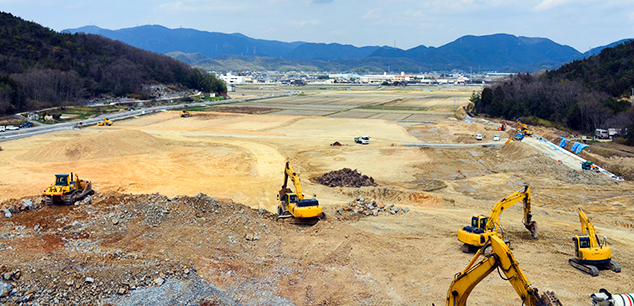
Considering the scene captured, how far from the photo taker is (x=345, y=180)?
3316 cm

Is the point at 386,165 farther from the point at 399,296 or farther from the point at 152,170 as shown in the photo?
the point at 399,296

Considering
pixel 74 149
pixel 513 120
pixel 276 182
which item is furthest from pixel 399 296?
pixel 513 120

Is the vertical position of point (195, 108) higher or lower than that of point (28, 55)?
lower

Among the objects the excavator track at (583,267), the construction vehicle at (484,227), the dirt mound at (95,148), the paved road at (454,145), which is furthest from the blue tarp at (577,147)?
the dirt mound at (95,148)

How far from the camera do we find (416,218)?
24125 millimetres

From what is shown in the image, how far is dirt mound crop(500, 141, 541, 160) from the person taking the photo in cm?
4204

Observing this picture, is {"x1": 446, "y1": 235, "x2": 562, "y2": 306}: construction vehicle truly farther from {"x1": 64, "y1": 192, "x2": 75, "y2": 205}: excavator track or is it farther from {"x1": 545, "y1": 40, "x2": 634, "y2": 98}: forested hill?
{"x1": 545, "y1": 40, "x2": 634, "y2": 98}: forested hill

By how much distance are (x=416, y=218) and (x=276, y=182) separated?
13.5 m

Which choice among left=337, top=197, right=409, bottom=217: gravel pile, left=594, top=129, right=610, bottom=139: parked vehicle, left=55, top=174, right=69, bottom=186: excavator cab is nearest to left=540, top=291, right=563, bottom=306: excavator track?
left=337, top=197, right=409, bottom=217: gravel pile

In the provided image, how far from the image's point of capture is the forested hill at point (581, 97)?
5559cm

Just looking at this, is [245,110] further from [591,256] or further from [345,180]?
[591,256]

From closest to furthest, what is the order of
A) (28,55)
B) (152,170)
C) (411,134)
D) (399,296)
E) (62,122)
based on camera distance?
(399,296)
(152,170)
(411,134)
(62,122)
(28,55)

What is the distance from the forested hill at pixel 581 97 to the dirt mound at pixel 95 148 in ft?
179

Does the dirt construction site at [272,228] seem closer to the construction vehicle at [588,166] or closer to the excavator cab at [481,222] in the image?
the construction vehicle at [588,166]
